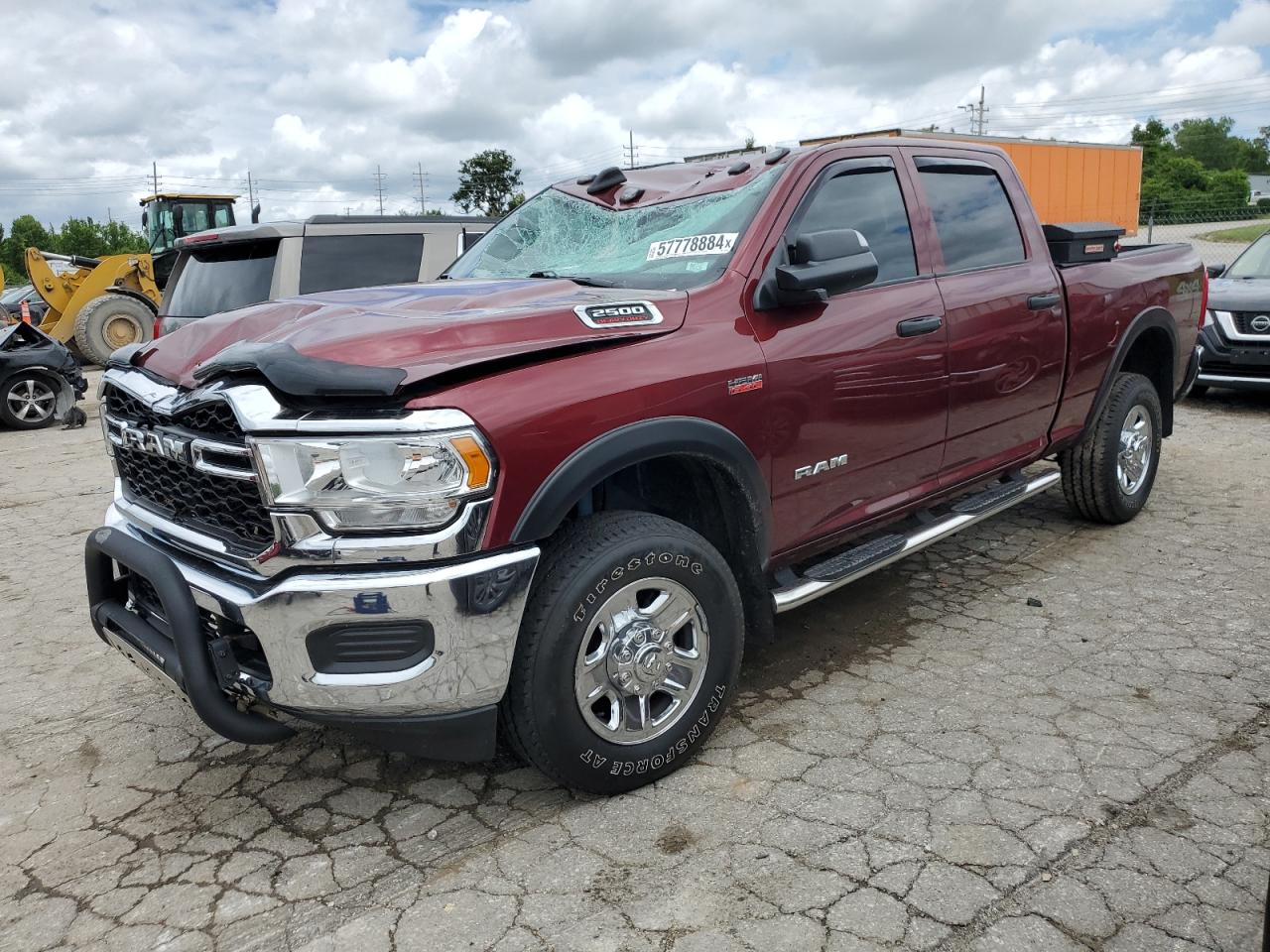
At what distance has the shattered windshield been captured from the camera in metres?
3.39

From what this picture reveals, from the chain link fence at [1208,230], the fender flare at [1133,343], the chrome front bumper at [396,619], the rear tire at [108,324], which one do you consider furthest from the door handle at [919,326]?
the chain link fence at [1208,230]

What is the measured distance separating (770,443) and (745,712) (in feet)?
3.24

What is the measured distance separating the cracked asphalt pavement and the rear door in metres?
0.79

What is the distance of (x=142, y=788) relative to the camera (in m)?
3.21

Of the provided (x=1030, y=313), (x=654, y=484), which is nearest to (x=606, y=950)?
(x=654, y=484)

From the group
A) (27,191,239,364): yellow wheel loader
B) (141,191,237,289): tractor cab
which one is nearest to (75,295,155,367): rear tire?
(27,191,239,364): yellow wheel loader

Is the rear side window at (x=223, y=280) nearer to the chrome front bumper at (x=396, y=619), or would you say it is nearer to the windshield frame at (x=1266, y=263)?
the chrome front bumper at (x=396, y=619)

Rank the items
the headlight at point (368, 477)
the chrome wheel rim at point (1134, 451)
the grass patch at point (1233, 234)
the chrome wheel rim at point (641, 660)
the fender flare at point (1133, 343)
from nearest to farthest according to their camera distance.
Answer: the headlight at point (368, 477) < the chrome wheel rim at point (641, 660) < the fender flare at point (1133, 343) < the chrome wheel rim at point (1134, 451) < the grass patch at point (1233, 234)

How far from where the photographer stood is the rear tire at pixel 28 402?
445 inches

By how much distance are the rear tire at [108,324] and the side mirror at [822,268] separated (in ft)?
50.1

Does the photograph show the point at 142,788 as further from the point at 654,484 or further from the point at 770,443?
the point at 770,443

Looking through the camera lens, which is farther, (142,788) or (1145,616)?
(1145,616)

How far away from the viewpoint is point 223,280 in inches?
299

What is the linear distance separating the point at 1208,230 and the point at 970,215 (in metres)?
31.4
